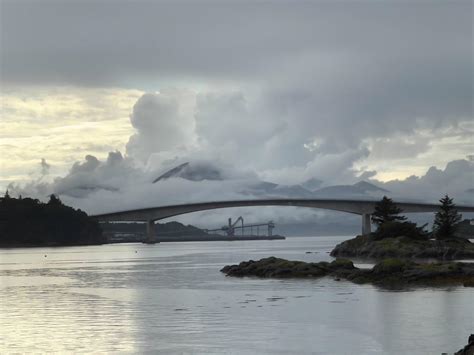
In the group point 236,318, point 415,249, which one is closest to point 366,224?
point 415,249

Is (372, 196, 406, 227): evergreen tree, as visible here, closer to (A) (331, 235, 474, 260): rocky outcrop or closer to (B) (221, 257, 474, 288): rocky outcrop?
(A) (331, 235, 474, 260): rocky outcrop

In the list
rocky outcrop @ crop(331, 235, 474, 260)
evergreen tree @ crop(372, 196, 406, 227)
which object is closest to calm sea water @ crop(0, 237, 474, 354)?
rocky outcrop @ crop(331, 235, 474, 260)

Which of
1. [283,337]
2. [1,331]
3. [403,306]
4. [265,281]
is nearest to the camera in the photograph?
[283,337]

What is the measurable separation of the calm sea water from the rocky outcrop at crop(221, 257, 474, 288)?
9.99ft

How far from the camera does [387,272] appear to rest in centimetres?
6538

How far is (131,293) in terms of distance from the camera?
2360 inches

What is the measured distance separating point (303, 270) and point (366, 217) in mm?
115574

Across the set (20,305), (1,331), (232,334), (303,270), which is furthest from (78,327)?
(303,270)

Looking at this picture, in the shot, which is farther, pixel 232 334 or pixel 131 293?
pixel 131 293

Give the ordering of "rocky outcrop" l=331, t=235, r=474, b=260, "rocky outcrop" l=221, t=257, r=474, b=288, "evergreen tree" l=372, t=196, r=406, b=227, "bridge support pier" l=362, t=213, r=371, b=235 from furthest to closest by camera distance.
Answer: "bridge support pier" l=362, t=213, r=371, b=235
"evergreen tree" l=372, t=196, r=406, b=227
"rocky outcrop" l=331, t=235, r=474, b=260
"rocky outcrop" l=221, t=257, r=474, b=288

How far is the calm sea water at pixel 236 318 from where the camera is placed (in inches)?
1347

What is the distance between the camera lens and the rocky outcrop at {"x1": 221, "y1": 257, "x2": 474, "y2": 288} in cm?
6216

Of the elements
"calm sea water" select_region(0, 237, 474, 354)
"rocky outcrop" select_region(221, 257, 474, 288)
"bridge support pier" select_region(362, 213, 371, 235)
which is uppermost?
"bridge support pier" select_region(362, 213, 371, 235)

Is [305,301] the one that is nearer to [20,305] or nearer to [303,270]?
[20,305]
